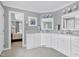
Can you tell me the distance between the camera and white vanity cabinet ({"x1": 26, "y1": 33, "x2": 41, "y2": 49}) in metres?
4.93

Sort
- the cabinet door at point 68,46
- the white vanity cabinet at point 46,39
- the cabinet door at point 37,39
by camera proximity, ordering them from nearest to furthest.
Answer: the cabinet door at point 68,46 < the white vanity cabinet at point 46,39 < the cabinet door at point 37,39

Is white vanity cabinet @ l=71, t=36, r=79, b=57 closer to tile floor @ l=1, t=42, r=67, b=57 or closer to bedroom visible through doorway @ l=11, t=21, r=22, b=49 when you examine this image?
tile floor @ l=1, t=42, r=67, b=57

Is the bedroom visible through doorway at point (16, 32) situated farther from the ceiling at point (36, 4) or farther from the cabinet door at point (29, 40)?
the ceiling at point (36, 4)

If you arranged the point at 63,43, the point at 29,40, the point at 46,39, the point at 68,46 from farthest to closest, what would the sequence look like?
the point at 46,39 → the point at 29,40 → the point at 63,43 → the point at 68,46

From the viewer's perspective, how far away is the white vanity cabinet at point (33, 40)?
16.2ft

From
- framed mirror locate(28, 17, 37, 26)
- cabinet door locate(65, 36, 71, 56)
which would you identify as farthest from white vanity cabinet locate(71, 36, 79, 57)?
framed mirror locate(28, 17, 37, 26)

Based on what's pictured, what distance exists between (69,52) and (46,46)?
6.79 feet

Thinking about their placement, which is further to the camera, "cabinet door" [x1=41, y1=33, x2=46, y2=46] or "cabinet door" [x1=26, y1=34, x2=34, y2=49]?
"cabinet door" [x1=41, y1=33, x2=46, y2=46]

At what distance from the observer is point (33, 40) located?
5.06 m

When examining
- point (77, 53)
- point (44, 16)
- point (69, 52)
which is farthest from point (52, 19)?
point (77, 53)

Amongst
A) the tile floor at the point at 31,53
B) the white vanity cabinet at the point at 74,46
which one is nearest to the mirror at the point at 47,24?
the tile floor at the point at 31,53

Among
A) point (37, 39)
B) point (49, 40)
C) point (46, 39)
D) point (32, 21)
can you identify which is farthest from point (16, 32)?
point (49, 40)

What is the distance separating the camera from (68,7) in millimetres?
4445

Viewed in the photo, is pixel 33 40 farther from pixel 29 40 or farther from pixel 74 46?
pixel 74 46
